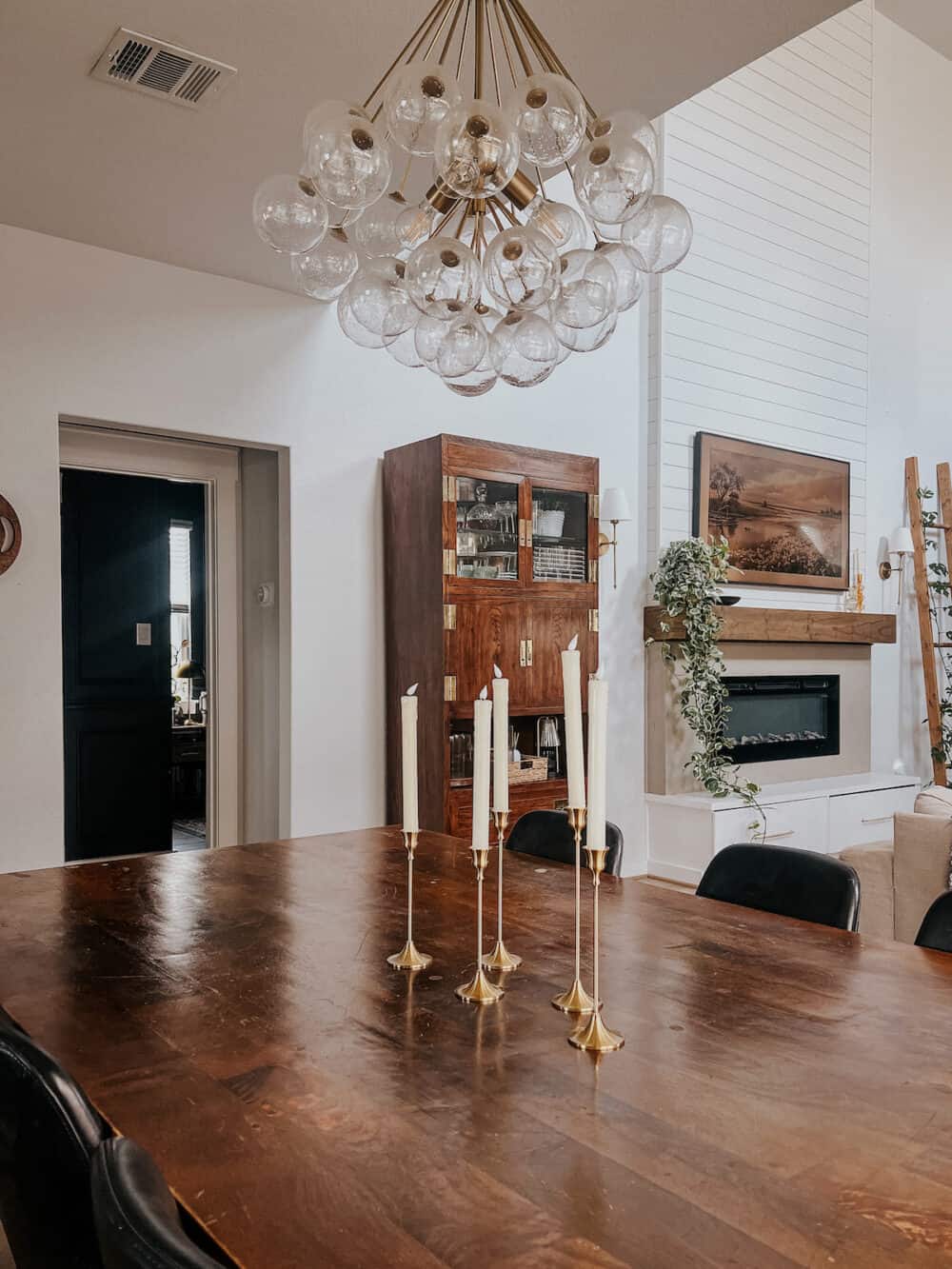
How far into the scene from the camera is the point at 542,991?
1.49 m

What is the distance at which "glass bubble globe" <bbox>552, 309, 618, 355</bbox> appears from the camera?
2.13m

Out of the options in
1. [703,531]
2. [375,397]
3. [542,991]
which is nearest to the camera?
[542,991]

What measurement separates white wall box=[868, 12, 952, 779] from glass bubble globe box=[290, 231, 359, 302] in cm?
579

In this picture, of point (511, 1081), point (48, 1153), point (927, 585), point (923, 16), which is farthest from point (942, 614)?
point (48, 1153)

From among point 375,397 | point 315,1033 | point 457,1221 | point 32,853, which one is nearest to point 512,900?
point 315,1033

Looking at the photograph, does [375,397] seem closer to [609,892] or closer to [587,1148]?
[609,892]

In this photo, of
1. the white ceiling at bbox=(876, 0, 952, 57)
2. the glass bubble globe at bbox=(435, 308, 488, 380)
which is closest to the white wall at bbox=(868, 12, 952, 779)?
the white ceiling at bbox=(876, 0, 952, 57)

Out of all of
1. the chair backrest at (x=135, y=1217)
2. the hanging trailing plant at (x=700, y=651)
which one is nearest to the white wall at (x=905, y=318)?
the hanging trailing plant at (x=700, y=651)

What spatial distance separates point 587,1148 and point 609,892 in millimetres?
1127

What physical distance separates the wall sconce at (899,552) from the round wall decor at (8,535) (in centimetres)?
584

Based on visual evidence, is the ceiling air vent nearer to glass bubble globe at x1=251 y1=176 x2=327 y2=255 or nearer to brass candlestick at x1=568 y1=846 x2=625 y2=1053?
glass bubble globe at x1=251 y1=176 x2=327 y2=255

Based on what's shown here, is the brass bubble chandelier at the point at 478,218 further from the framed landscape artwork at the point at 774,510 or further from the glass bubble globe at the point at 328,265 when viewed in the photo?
the framed landscape artwork at the point at 774,510

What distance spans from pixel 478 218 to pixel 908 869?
2.34 m

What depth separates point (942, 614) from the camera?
741 centimetres
